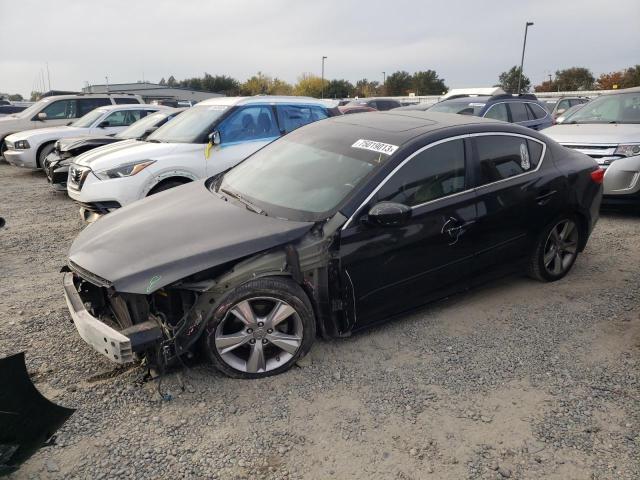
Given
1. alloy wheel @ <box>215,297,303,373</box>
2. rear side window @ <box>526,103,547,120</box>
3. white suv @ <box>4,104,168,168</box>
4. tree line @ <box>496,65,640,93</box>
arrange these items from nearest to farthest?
alloy wheel @ <box>215,297,303,373</box>
rear side window @ <box>526,103,547,120</box>
white suv @ <box>4,104,168,168</box>
tree line @ <box>496,65,640,93</box>

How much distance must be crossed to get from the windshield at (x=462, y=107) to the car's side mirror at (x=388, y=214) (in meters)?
7.61

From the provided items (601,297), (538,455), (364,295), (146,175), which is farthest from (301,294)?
(146,175)

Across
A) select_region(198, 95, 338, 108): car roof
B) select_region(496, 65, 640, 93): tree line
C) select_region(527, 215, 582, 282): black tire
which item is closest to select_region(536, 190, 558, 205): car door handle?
select_region(527, 215, 582, 282): black tire

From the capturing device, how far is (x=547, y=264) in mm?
4613

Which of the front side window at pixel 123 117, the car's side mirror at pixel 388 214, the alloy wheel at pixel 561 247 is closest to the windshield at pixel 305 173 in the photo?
the car's side mirror at pixel 388 214

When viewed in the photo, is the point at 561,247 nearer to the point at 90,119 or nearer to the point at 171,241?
the point at 171,241

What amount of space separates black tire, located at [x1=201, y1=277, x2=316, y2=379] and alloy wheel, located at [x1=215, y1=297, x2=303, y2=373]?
0.06 feet

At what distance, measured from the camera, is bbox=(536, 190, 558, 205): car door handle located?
14.0 feet

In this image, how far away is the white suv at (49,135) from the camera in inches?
438

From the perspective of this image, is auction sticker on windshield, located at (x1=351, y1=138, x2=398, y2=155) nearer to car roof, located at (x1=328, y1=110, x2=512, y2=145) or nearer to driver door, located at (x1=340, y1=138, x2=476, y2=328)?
car roof, located at (x1=328, y1=110, x2=512, y2=145)

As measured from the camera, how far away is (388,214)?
10.8 feet

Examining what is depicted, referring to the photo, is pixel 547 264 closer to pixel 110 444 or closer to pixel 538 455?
pixel 538 455

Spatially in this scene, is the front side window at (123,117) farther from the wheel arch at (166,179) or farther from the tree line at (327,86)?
the tree line at (327,86)

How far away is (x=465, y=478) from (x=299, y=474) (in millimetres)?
818
